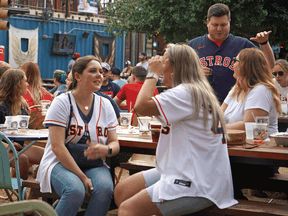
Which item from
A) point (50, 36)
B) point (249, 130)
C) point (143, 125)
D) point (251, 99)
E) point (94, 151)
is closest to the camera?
point (94, 151)

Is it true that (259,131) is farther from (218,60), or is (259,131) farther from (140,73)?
(140,73)

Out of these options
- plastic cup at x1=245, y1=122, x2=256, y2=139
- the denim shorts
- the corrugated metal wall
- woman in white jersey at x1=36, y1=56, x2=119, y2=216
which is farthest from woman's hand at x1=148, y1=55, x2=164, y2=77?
the corrugated metal wall

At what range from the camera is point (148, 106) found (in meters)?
2.23

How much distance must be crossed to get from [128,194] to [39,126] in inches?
101

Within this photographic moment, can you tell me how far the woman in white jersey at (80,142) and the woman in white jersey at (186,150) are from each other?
18.7 inches

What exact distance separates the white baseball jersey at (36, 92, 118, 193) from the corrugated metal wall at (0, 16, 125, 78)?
17.1 meters

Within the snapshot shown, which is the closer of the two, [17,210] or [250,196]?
[17,210]

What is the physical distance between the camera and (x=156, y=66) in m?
2.48

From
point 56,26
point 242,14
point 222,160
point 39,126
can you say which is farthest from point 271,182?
point 56,26

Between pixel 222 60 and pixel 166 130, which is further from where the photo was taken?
pixel 222 60

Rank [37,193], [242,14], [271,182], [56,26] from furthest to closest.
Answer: [56,26] → [242,14] → [271,182] → [37,193]

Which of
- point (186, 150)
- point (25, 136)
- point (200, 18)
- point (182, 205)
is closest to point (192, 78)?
point (186, 150)

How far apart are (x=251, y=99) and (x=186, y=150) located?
117cm

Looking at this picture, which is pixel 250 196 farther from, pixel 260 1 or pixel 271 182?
pixel 260 1
